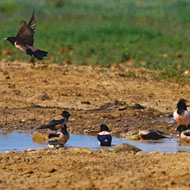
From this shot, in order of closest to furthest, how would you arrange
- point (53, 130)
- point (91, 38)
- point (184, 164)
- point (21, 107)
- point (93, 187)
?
point (93, 187) → point (184, 164) → point (53, 130) → point (21, 107) → point (91, 38)

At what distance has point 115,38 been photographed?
2305cm

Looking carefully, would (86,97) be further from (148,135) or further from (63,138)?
(63,138)

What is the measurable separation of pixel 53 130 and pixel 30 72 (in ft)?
13.0

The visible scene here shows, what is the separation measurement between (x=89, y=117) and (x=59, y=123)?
1.35m

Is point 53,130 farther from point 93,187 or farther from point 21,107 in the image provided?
point 93,187

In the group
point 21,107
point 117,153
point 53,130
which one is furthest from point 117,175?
point 21,107

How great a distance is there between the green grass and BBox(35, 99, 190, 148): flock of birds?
2600 mm

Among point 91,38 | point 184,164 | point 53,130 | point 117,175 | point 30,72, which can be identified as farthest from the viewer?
point 91,38

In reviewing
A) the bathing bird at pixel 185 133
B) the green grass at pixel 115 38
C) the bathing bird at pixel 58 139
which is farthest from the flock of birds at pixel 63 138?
the green grass at pixel 115 38

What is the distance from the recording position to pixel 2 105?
12.0m

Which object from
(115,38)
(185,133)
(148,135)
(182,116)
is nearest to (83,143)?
(148,135)

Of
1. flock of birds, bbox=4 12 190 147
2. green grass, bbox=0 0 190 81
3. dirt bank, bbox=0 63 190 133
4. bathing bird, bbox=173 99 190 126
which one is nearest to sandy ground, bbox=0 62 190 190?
dirt bank, bbox=0 63 190 133

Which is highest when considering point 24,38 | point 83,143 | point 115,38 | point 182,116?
point 24,38

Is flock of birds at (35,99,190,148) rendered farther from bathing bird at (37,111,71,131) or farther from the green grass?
the green grass
